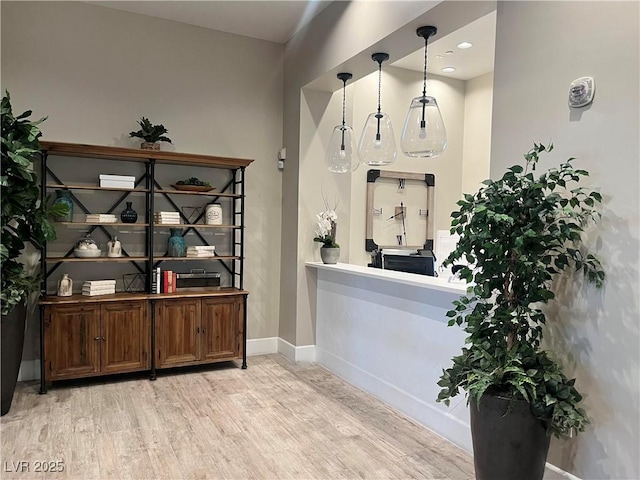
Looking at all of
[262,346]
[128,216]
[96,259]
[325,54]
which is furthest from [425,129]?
[262,346]

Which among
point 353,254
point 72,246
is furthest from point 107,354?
point 353,254

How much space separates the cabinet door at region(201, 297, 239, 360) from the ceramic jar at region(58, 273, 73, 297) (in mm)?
1052

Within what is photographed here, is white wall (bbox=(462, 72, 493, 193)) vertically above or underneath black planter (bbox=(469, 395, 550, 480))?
above

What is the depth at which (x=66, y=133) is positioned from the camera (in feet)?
13.3

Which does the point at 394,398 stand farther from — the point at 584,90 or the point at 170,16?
the point at 170,16

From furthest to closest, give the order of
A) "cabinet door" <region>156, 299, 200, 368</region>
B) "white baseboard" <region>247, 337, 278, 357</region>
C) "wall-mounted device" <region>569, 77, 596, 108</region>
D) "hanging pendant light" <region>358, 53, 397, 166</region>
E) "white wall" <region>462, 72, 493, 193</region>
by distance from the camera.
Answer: "white wall" <region>462, 72, 493, 193</region> → "white baseboard" <region>247, 337, 278, 357</region> → "cabinet door" <region>156, 299, 200, 368</region> → "hanging pendant light" <region>358, 53, 397, 166</region> → "wall-mounted device" <region>569, 77, 596, 108</region>

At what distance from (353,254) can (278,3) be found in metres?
2.61

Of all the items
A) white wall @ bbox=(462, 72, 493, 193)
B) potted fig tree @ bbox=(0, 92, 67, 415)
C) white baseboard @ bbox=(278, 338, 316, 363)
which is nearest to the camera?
potted fig tree @ bbox=(0, 92, 67, 415)

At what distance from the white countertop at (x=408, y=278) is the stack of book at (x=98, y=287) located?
1760 millimetres

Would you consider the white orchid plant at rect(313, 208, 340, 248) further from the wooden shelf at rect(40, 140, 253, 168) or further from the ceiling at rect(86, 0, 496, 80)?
the ceiling at rect(86, 0, 496, 80)

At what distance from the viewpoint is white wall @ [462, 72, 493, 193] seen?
5754 mm

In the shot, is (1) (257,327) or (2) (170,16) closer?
(2) (170,16)

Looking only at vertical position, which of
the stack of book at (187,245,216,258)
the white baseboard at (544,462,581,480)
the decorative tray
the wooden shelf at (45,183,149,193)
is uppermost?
the decorative tray

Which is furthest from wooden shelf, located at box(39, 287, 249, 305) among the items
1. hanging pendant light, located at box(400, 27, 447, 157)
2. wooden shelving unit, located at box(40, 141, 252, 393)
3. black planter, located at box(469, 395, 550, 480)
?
black planter, located at box(469, 395, 550, 480)
